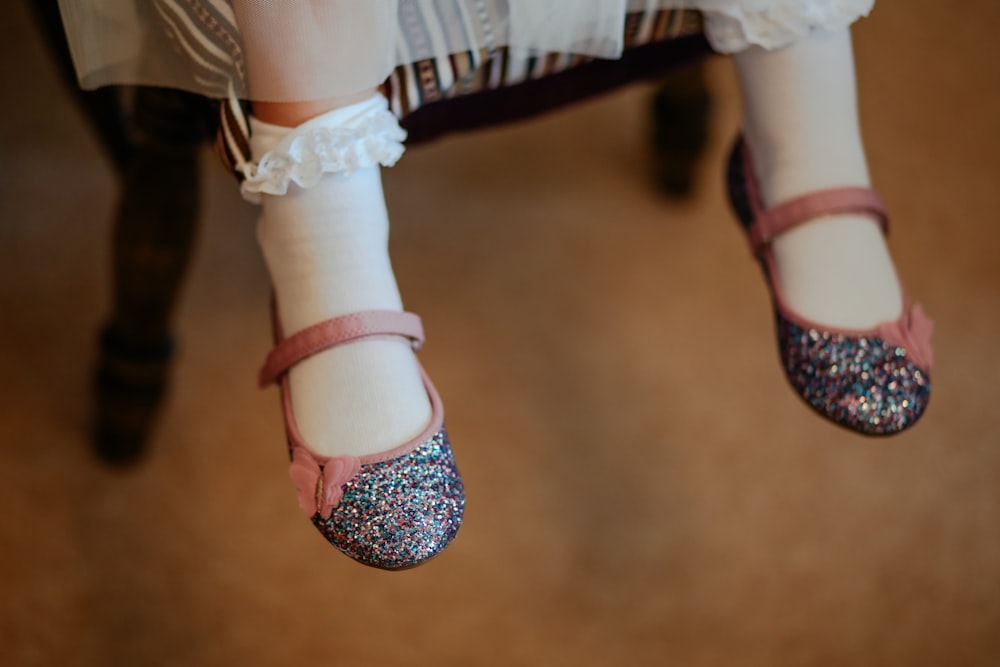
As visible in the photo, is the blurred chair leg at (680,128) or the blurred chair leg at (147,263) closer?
the blurred chair leg at (147,263)

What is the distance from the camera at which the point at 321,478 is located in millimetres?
435

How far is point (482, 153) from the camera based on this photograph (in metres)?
0.94

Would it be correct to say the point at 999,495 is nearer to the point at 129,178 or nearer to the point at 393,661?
the point at 393,661

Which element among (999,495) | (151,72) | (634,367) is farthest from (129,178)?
(999,495)

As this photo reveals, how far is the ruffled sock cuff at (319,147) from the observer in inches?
16.6

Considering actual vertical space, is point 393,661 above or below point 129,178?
below

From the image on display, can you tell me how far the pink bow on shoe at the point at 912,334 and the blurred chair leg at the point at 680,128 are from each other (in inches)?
14.8

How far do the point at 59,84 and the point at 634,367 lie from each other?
68cm

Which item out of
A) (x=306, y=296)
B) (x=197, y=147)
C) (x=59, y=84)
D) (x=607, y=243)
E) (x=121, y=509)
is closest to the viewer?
(x=306, y=296)

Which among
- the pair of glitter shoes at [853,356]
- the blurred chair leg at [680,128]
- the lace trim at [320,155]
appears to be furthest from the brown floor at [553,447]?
the lace trim at [320,155]

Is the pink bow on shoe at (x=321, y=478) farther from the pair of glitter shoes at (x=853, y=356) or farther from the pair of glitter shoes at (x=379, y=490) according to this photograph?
the pair of glitter shoes at (x=853, y=356)

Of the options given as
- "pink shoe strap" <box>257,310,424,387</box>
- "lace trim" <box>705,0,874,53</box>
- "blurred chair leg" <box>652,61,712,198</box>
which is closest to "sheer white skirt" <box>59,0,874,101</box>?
"lace trim" <box>705,0,874,53</box>

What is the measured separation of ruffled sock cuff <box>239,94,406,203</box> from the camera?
0.42 metres

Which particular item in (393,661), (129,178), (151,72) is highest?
(151,72)
